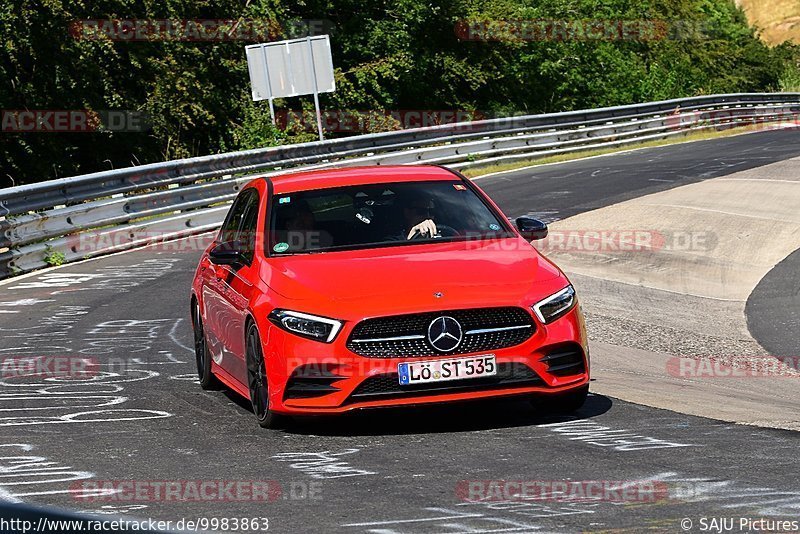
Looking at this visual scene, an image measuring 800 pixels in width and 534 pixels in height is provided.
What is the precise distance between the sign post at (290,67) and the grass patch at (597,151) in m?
3.82

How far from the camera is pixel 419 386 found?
756 cm

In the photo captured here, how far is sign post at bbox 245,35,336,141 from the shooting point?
30906mm

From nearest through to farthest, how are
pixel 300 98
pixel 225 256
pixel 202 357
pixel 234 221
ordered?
pixel 225 256
pixel 202 357
pixel 234 221
pixel 300 98

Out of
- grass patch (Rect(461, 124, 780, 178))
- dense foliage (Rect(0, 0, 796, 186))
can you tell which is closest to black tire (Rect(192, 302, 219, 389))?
Answer: dense foliage (Rect(0, 0, 796, 186))

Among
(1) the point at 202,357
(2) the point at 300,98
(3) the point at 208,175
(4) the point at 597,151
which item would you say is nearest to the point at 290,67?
(3) the point at 208,175

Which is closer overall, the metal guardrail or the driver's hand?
the driver's hand

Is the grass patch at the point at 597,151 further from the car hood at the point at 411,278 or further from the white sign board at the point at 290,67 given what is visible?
the car hood at the point at 411,278

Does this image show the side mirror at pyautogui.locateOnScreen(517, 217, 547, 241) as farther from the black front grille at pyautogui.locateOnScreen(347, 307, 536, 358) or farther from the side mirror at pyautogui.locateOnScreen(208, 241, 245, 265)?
the side mirror at pyautogui.locateOnScreen(208, 241, 245, 265)

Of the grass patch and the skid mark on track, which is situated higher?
the skid mark on track

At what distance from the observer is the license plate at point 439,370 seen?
7520 mm

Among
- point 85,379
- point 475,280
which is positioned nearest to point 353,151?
point 85,379

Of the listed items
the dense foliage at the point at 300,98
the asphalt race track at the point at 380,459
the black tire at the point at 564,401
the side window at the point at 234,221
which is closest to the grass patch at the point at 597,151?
the dense foliage at the point at 300,98

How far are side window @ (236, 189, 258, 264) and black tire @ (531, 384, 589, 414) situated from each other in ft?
6.71

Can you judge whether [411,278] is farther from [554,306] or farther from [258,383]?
[258,383]
